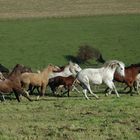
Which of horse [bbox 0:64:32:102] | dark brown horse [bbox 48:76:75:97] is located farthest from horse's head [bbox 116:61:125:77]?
horse [bbox 0:64:32:102]

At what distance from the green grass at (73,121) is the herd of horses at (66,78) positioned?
281cm

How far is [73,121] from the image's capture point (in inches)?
523

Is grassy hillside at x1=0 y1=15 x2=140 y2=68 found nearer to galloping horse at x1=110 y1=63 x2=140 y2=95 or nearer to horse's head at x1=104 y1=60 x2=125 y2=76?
galloping horse at x1=110 y1=63 x2=140 y2=95

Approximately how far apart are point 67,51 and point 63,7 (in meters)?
20.5

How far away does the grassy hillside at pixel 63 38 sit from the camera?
41781mm

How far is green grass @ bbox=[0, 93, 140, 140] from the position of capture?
11492mm

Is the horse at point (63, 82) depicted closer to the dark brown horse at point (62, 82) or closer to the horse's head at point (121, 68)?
the dark brown horse at point (62, 82)

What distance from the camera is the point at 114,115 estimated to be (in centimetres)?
1409

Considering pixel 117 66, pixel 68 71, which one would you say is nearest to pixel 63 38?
pixel 68 71

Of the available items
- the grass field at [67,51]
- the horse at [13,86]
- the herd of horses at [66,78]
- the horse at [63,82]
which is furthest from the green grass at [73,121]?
the horse at [63,82]

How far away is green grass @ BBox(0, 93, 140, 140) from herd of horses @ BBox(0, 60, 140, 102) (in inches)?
111

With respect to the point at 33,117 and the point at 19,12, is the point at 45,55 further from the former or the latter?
the point at 33,117

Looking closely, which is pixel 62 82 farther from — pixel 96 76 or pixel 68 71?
pixel 96 76

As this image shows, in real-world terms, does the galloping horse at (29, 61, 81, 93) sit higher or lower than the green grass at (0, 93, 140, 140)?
higher
